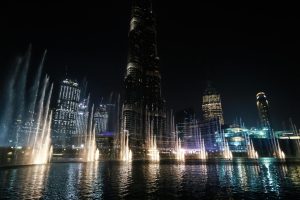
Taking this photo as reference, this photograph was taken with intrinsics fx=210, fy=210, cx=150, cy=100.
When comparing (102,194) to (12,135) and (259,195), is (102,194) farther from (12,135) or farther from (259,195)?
(12,135)

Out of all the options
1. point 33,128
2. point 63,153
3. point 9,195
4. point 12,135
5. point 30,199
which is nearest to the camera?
point 30,199

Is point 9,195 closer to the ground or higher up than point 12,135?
closer to the ground

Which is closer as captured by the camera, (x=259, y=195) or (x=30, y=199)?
(x=30, y=199)

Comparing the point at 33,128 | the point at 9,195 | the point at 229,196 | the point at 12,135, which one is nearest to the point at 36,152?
the point at 9,195

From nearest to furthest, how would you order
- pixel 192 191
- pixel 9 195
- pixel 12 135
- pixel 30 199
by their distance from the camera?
pixel 30 199 → pixel 9 195 → pixel 192 191 → pixel 12 135

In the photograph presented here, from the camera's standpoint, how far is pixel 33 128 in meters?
185

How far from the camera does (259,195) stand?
17.0m

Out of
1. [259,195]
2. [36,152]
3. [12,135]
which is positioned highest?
[12,135]

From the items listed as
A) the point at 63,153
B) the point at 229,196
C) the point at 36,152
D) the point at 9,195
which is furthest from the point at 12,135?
the point at 229,196

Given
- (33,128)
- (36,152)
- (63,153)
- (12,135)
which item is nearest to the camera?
(36,152)

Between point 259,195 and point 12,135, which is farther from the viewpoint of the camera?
point 12,135

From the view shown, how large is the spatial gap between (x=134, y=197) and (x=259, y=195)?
10.1 metres

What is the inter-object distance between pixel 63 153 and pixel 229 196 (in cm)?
20675

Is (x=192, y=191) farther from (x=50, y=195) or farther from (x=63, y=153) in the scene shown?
(x=63, y=153)
